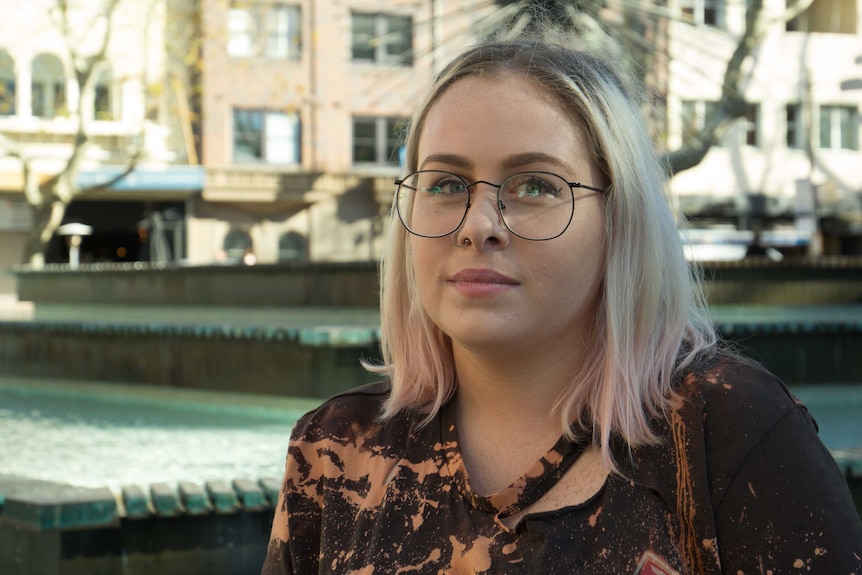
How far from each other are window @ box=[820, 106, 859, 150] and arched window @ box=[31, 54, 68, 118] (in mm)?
21799

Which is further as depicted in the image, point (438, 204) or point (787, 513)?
point (438, 204)

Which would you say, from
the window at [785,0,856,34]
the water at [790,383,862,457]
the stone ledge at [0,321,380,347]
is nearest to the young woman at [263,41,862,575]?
the water at [790,383,862,457]

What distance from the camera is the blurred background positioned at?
2730mm

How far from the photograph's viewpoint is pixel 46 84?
27141mm

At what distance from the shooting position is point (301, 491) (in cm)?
161

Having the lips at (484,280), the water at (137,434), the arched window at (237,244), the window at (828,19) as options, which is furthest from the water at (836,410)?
the window at (828,19)

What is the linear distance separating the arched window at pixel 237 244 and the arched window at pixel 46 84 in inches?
227

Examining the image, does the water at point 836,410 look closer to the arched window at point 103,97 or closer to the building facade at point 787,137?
the building facade at point 787,137

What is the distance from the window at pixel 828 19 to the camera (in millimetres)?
31344

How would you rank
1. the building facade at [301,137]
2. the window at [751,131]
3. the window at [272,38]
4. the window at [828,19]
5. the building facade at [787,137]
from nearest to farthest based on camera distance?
1. the building facade at [301,137]
2. the window at [272,38]
3. the building facade at [787,137]
4. the window at [751,131]
5. the window at [828,19]

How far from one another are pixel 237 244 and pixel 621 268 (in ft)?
94.9

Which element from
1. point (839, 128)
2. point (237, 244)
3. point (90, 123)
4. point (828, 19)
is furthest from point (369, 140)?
point (828, 19)

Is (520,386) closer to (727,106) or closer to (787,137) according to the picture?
(727,106)

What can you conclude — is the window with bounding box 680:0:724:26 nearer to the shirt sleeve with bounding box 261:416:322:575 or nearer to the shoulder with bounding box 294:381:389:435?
the shoulder with bounding box 294:381:389:435
